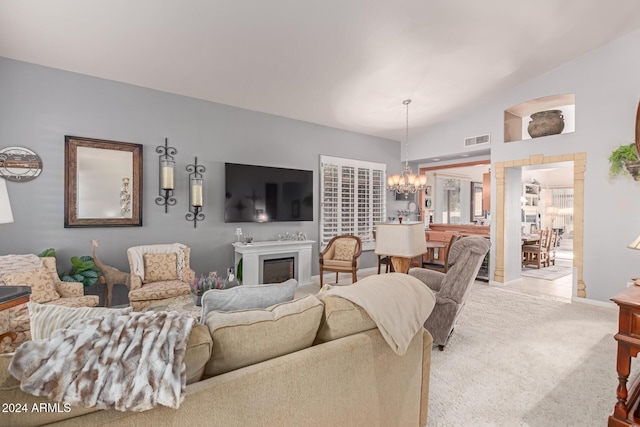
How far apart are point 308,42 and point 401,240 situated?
104 inches

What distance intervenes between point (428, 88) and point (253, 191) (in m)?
3.23

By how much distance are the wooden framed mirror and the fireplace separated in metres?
1.93

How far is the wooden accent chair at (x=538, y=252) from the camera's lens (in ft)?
23.1

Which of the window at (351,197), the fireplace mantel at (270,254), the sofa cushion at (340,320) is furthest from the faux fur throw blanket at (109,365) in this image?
the window at (351,197)

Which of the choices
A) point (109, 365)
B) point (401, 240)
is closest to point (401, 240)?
point (401, 240)

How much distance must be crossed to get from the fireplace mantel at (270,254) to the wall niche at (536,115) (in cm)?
419

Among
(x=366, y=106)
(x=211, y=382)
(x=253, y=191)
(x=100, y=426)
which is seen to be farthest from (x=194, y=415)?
(x=366, y=106)

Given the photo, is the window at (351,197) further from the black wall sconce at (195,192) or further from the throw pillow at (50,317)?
the throw pillow at (50,317)

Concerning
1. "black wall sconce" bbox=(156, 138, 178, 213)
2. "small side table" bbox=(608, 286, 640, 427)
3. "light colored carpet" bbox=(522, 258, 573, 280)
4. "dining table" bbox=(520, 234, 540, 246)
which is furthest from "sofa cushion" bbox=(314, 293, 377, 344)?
"dining table" bbox=(520, 234, 540, 246)

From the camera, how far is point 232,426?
1.04m

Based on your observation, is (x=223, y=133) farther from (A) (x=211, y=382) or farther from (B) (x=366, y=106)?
(A) (x=211, y=382)

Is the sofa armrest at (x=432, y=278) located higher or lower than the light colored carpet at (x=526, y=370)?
→ higher

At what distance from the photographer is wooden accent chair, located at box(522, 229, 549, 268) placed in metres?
7.03

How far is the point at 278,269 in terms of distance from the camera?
508 cm
